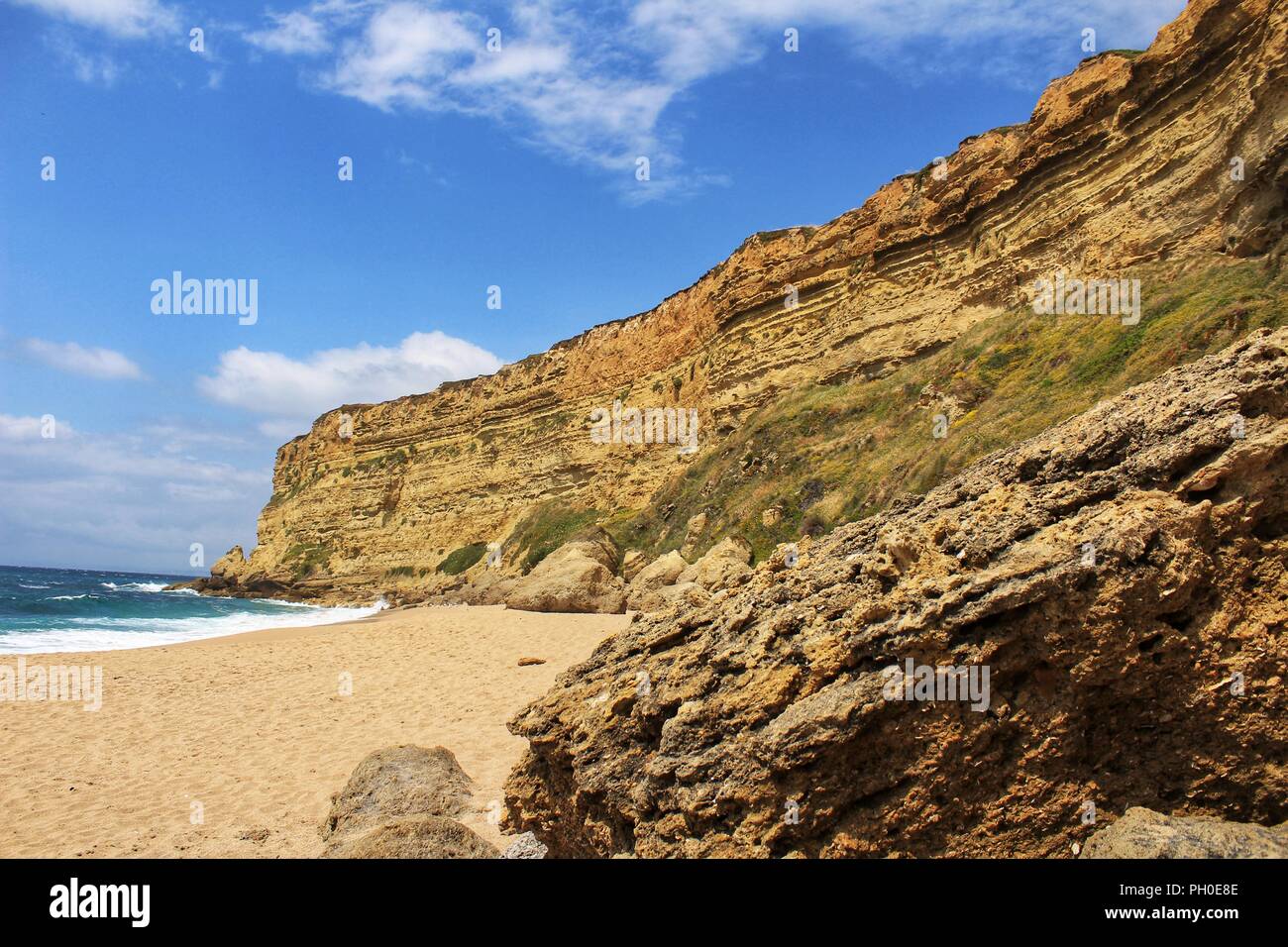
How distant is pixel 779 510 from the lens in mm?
21406

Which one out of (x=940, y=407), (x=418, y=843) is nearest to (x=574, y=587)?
(x=940, y=407)

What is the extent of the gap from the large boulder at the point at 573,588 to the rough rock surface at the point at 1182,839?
61.4ft

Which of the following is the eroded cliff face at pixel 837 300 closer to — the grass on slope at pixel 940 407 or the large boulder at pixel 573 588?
the grass on slope at pixel 940 407

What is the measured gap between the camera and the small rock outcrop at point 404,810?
469cm

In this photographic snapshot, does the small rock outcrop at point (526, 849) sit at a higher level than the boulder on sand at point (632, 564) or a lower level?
lower

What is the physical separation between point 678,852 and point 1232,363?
3.74 m

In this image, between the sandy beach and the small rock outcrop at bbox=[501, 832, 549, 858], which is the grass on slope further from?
the small rock outcrop at bbox=[501, 832, 549, 858]

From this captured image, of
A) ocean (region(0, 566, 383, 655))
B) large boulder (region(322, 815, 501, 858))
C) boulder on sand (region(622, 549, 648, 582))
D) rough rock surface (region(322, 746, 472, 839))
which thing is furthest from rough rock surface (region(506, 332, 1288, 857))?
boulder on sand (region(622, 549, 648, 582))

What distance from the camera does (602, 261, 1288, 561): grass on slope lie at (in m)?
14.4

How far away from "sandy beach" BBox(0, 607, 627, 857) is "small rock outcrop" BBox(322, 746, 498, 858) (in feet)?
0.89

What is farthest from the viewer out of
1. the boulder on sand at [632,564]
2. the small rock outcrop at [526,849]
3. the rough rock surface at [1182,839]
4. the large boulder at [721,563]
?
the boulder on sand at [632,564]

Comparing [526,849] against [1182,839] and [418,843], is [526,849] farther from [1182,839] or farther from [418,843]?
[1182,839]

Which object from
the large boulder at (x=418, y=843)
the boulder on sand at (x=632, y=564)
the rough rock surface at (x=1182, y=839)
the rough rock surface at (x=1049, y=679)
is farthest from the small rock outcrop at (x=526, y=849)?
the boulder on sand at (x=632, y=564)
